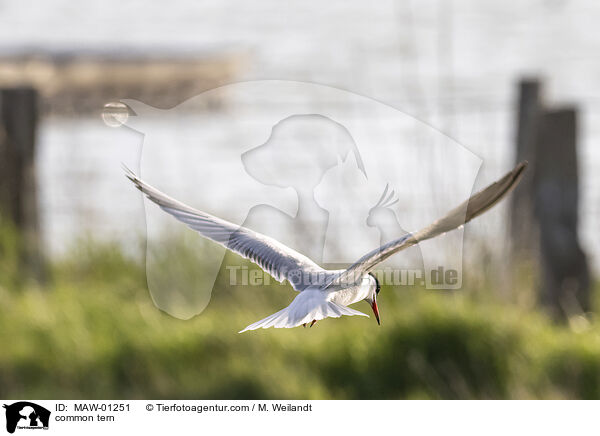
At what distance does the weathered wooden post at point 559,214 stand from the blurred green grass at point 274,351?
11 cm

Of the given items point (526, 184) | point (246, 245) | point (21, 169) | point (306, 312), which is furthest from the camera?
point (21, 169)

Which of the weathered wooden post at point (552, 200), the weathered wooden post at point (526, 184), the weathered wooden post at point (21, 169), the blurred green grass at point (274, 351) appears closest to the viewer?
the blurred green grass at point (274, 351)

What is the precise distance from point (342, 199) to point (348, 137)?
64mm

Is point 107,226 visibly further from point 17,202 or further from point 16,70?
point 16,70

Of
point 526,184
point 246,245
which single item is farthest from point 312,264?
point 526,184

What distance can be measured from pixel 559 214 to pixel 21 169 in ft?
7.15

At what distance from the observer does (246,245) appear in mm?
531

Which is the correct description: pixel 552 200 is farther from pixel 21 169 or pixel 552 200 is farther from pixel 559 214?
pixel 21 169

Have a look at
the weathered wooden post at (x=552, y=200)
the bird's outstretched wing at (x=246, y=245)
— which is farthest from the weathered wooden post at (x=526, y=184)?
the bird's outstretched wing at (x=246, y=245)

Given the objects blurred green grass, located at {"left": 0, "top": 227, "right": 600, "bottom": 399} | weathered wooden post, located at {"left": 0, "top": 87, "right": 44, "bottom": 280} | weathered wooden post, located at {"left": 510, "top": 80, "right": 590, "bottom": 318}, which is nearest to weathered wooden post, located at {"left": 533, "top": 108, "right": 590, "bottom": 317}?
weathered wooden post, located at {"left": 510, "top": 80, "right": 590, "bottom": 318}

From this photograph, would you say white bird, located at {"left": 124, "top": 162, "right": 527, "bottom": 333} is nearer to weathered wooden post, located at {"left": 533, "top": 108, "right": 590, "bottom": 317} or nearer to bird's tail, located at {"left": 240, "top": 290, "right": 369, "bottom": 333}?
bird's tail, located at {"left": 240, "top": 290, "right": 369, "bottom": 333}

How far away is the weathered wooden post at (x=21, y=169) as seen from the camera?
3.31 m

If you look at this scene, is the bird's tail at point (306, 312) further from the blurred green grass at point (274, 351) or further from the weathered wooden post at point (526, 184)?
the weathered wooden post at point (526, 184)
